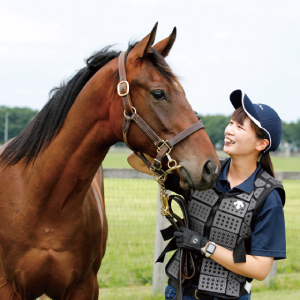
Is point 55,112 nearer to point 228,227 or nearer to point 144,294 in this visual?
point 228,227

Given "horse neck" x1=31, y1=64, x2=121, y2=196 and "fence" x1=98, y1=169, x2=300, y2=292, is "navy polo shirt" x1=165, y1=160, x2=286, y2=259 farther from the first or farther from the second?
"fence" x1=98, y1=169, x2=300, y2=292

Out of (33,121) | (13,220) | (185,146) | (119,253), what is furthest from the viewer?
(119,253)

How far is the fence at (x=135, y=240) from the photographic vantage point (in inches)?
184

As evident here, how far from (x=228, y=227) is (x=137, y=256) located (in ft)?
12.0

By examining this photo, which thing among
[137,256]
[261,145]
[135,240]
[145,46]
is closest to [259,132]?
[261,145]

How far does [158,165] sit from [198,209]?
447 mm

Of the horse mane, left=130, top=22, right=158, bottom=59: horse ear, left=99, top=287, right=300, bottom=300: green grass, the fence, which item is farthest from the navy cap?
left=99, top=287, right=300, bottom=300: green grass

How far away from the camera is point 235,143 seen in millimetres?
2197

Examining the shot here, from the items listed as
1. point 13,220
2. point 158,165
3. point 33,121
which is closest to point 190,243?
point 158,165

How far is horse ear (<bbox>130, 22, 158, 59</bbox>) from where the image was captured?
1.92 meters

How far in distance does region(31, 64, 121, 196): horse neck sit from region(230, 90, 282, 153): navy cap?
86cm

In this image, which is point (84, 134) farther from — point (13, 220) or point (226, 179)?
point (226, 179)

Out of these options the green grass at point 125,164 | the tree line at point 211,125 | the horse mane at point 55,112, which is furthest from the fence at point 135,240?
the tree line at point 211,125

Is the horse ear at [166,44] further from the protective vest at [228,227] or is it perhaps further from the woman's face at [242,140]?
the protective vest at [228,227]
